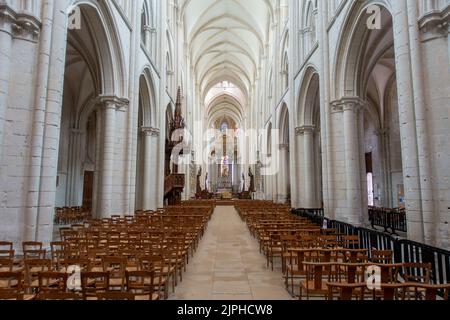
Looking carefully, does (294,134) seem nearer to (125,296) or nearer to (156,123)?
(156,123)

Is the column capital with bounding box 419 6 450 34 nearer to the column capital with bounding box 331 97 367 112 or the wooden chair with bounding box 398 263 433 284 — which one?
the column capital with bounding box 331 97 367 112

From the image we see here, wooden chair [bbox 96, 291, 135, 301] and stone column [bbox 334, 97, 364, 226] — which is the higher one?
stone column [bbox 334, 97, 364, 226]

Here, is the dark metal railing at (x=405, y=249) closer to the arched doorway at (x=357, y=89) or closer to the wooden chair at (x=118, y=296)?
the arched doorway at (x=357, y=89)

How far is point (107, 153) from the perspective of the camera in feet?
40.0

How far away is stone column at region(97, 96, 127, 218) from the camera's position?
1197 centimetres

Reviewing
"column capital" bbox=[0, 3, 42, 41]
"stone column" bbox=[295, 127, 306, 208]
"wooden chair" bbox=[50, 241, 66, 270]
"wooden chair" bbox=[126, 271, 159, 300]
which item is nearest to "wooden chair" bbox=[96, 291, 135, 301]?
"wooden chair" bbox=[126, 271, 159, 300]

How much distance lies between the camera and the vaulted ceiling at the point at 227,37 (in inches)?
1196

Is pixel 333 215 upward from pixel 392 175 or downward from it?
downward

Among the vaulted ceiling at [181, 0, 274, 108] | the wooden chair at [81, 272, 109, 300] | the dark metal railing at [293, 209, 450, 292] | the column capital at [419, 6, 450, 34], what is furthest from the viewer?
the vaulted ceiling at [181, 0, 274, 108]

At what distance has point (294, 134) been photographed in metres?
18.9

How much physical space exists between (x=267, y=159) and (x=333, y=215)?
1911 centimetres

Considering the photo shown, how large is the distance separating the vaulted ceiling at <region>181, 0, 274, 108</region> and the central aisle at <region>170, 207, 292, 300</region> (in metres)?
24.0
